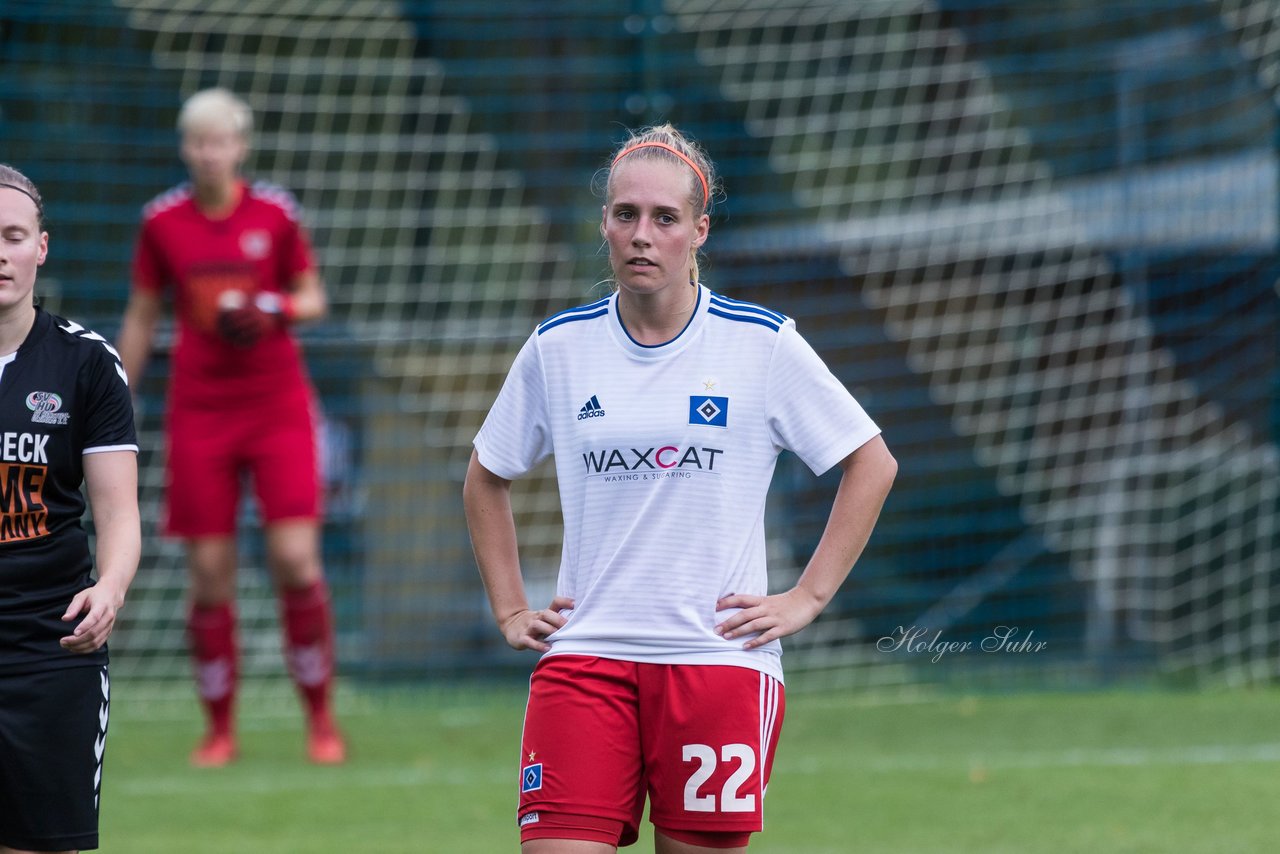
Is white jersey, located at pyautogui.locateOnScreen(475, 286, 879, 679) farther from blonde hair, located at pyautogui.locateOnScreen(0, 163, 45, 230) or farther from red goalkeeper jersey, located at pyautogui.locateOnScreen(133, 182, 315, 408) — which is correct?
red goalkeeper jersey, located at pyautogui.locateOnScreen(133, 182, 315, 408)

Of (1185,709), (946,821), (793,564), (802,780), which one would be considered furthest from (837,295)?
(946,821)

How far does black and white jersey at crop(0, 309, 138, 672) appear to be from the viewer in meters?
3.38

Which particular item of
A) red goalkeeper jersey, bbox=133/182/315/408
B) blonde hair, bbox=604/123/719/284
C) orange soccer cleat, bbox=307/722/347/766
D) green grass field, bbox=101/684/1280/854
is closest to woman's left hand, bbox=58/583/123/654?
blonde hair, bbox=604/123/719/284

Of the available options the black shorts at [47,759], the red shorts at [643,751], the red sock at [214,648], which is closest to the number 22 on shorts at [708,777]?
the red shorts at [643,751]

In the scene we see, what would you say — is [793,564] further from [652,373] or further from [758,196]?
[652,373]

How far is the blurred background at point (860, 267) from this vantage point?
338 inches

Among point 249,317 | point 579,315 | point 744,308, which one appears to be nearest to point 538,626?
point 579,315

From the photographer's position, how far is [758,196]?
8828 mm

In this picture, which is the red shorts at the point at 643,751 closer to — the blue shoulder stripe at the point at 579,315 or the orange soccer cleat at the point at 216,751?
the blue shoulder stripe at the point at 579,315

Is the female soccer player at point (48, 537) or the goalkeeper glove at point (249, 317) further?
the goalkeeper glove at point (249, 317)

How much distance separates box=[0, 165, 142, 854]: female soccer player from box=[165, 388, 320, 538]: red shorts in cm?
313

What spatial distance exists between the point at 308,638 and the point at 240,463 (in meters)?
0.69

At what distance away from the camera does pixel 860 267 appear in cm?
905

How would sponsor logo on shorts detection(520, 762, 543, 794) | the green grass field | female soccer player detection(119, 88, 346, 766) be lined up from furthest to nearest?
1. female soccer player detection(119, 88, 346, 766)
2. the green grass field
3. sponsor logo on shorts detection(520, 762, 543, 794)
